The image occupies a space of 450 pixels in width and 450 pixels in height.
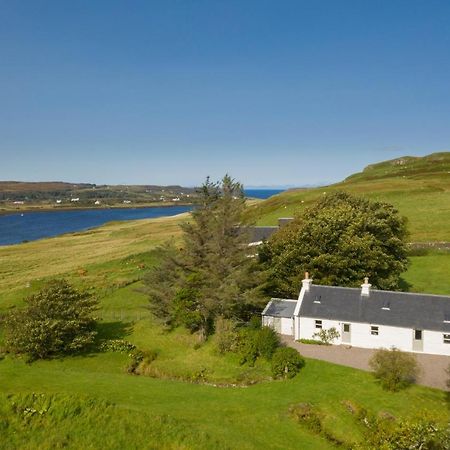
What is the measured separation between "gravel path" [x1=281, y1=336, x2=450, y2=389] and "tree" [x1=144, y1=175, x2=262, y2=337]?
19.4 feet

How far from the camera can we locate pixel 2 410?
22844 mm

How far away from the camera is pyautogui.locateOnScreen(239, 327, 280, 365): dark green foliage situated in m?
32.3

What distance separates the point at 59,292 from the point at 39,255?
190ft

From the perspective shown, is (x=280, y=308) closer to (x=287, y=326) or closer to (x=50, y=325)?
(x=287, y=326)

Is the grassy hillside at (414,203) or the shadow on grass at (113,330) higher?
the grassy hillside at (414,203)

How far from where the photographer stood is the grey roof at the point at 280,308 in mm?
37844

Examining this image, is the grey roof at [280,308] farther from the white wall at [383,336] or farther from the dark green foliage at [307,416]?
the dark green foliage at [307,416]

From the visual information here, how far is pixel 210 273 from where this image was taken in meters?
37.9

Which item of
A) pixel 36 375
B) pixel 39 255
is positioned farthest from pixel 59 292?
pixel 39 255

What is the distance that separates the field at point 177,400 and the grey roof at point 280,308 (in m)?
6.01

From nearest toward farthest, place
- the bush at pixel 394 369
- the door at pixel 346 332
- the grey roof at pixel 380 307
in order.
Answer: the bush at pixel 394 369 → the grey roof at pixel 380 307 → the door at pixel 346 332

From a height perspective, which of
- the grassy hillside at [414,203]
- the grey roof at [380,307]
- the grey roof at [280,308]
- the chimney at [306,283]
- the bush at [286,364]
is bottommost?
the bush at [286,364]

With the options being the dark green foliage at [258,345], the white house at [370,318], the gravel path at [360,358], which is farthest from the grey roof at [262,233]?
the dark green foliage at [258,345]

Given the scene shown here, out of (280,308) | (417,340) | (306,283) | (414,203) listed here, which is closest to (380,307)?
(417,340)
